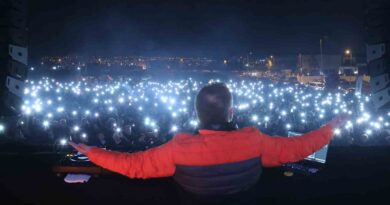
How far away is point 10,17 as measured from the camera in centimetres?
838

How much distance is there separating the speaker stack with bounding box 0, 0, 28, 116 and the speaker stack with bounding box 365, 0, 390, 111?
25.1ft

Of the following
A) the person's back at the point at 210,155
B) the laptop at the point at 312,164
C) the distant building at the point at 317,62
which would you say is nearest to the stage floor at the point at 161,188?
the laptop at the point at 312,164

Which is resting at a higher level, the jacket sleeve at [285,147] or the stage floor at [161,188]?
the jacket sleeve at [285,147]

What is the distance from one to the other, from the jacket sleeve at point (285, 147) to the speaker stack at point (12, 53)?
7142 mm

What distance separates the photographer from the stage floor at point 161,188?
4680 millimetres

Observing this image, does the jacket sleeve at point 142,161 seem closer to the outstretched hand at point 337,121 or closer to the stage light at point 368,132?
the outstretched hand at point 337,121

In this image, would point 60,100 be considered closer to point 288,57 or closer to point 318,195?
point 318,195

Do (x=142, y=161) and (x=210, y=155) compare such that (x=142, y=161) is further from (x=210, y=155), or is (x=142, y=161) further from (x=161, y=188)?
(x=161, y=188)

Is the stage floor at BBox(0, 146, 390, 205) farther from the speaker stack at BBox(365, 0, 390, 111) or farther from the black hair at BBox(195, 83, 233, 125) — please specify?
the speaker stack at BBox(365, 0, 390, 111)

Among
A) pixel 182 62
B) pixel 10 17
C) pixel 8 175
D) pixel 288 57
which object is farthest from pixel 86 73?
pixel 8 175

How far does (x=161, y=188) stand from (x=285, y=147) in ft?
7.82

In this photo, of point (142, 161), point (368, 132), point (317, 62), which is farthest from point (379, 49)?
point (317, 62)

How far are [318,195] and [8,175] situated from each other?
3987 millimetres

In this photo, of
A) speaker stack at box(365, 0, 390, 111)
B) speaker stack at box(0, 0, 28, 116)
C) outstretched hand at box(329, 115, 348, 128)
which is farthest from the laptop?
speaker stack at box(0, 0, 28, 116)
